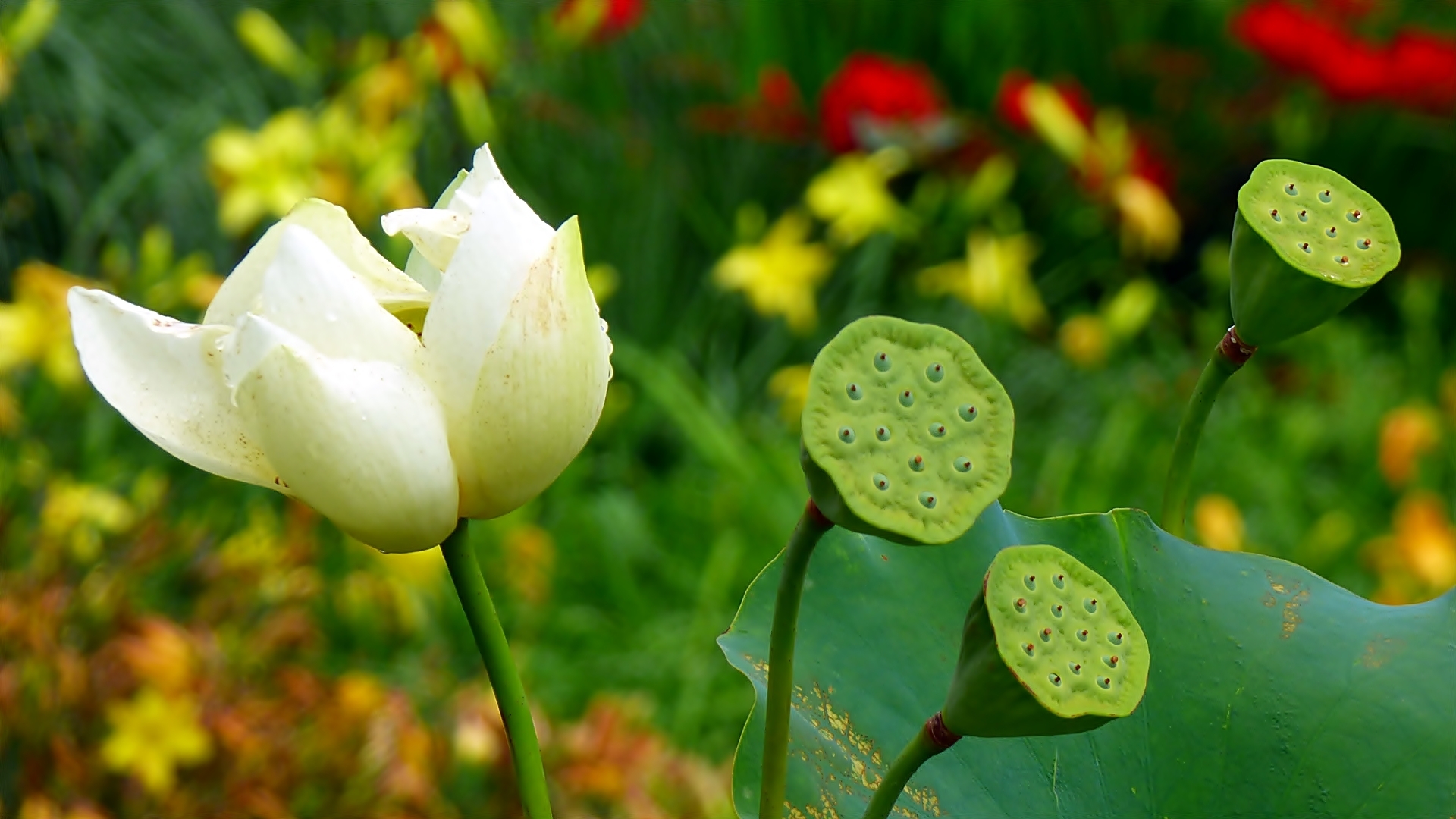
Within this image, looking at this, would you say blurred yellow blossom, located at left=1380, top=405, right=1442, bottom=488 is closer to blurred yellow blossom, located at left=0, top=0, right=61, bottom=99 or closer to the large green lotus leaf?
the large green lotus leaf

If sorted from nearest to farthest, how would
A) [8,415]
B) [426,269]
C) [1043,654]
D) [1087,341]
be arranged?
[1043,654]
[426,269]
[8,415]
[1087,341]

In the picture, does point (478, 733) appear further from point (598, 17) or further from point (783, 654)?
point (598, 17)

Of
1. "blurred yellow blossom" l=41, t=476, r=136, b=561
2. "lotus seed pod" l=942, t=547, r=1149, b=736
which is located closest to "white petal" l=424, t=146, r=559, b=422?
"lotus seed pod" l=942, t=547, r=1149, b=736

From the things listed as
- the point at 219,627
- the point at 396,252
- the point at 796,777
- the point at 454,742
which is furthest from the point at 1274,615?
the point at 396,252

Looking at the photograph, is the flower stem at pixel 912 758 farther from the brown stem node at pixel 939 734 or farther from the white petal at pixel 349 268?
the white petal at pixel 349 268

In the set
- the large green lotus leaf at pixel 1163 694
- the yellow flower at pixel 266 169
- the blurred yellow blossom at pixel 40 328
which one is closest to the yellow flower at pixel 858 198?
the yellow flower at pixel 266 169

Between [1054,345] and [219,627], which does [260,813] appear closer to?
[219,627]

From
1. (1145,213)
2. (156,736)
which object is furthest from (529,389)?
(1145,213)
